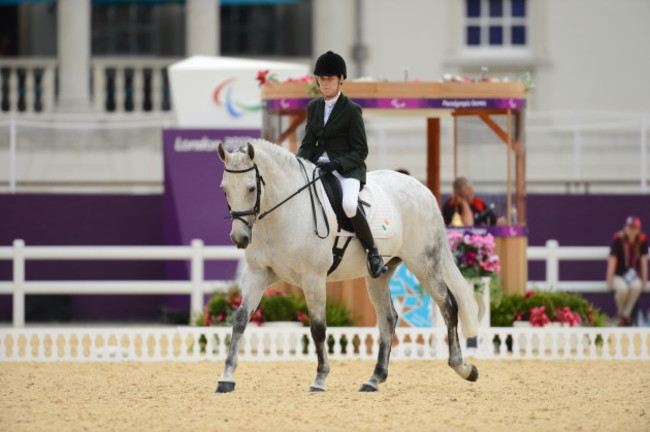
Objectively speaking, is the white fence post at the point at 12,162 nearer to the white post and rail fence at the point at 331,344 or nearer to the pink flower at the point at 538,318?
the white post and rail fence at the point at 331,344

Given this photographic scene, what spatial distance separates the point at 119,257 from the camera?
18172 mm

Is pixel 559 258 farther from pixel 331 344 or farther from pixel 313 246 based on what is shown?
pixel 313 246

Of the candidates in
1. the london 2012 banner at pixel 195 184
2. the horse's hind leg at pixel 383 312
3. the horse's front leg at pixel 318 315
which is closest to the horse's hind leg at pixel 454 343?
the horse's hind leg at pixel 383 312

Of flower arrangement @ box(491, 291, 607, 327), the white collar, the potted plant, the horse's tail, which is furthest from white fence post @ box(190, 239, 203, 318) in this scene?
the white collar

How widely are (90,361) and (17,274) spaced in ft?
10.3

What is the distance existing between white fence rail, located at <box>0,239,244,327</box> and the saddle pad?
4705 mm

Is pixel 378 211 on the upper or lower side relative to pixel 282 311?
upper

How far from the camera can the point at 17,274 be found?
18.0 metres

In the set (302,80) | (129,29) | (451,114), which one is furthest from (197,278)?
(129,29)

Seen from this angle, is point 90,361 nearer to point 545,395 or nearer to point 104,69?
point 545,395

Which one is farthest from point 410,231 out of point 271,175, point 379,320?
point 271,175

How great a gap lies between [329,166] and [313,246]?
2.26 feet

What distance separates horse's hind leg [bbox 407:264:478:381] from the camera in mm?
12719

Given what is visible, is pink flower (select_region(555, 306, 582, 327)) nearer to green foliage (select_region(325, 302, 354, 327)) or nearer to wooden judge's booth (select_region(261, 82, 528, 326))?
wooden judge's booth (select_region(261, 82, 528, 326))
